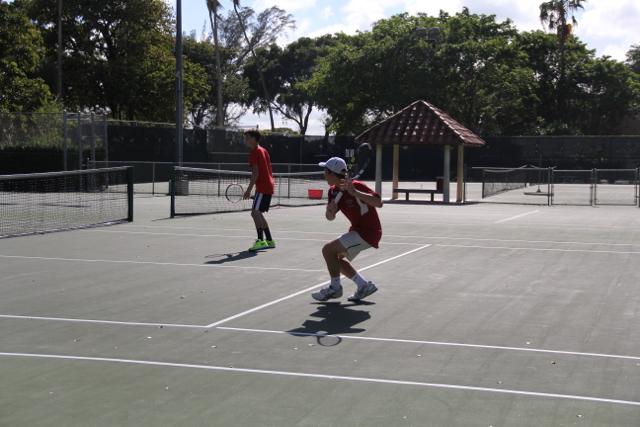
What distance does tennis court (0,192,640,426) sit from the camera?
5848 millimetres

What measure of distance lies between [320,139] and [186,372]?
49.3 metres

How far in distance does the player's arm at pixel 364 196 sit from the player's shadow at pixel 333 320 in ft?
3.60

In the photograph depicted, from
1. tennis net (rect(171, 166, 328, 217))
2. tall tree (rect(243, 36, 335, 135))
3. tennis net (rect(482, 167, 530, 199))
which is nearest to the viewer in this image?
tennis net (rect(171, 166, 328, 217))

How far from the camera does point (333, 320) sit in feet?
28.9

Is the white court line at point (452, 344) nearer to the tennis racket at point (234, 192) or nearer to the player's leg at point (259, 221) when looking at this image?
the player's leg at point (259, 221)

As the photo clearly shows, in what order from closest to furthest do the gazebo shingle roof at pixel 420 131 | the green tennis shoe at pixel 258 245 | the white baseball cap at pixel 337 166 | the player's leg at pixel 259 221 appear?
the white baseball cap at pixel 337 166 < the green tennis shoe at pixel 258 245 < the player's leg at pixel 259 221 < the gazebo shingle roof at pixel 420 131

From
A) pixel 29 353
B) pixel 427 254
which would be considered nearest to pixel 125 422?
pixel 29 353

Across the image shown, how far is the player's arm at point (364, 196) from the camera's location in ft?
29.9

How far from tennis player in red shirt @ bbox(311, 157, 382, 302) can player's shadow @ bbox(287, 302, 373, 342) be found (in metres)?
0.18

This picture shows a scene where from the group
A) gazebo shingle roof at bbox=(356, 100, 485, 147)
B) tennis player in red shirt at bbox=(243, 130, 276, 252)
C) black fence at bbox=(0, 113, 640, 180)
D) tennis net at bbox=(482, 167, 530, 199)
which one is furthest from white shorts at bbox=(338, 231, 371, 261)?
black fence at bbox=(0, 113, 640, 180)

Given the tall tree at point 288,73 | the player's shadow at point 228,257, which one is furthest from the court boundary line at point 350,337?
the tall tree at point 288,73

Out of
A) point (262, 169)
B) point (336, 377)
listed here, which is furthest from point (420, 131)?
point (336, 377)

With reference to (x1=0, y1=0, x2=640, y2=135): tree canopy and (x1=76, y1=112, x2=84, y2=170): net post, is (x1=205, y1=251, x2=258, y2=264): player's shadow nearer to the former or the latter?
(x1=76, y1=112, x2=84, y2=170): net post

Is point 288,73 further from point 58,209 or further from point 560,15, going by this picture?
point 58,209
